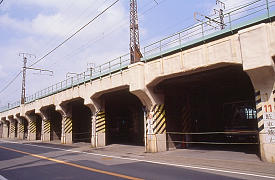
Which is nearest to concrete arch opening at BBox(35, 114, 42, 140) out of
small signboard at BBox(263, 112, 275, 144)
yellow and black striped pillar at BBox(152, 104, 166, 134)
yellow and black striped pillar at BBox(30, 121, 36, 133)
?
yellow and black striped pillar at BBox(30, 121, 36, 133)

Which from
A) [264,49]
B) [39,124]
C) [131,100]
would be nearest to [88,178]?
[264,49]

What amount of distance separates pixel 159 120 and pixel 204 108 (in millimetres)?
7354

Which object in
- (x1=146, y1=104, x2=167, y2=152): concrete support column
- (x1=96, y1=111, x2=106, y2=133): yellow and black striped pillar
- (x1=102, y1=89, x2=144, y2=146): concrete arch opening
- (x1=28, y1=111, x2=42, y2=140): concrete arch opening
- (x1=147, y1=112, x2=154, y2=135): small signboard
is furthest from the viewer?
(x1=28, y1=111, x2=42, y2=140): concrete arch opening

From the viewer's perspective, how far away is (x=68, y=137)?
95.5 feet

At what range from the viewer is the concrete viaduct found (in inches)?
432

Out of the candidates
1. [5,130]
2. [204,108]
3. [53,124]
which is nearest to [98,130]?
[204,108]

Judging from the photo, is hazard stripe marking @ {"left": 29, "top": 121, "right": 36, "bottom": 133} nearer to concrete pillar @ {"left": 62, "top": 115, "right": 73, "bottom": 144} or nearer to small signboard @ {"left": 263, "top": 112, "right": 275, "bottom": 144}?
concrete pillar @ {"left": 62, "top": 115, "right": 73, "bottom": 144}

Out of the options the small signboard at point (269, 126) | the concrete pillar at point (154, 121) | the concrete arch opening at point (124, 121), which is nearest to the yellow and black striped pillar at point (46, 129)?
the concrete arch opening at point (124, 121)

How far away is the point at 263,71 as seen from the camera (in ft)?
35.3

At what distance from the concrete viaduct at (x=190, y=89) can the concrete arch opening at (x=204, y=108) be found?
72mm

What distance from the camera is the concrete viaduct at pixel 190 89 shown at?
10969 mm

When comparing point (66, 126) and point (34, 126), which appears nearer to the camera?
point (66, 126)

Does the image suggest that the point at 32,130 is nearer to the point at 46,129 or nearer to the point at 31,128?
the point at 31,128

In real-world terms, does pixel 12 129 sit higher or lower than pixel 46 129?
lower
